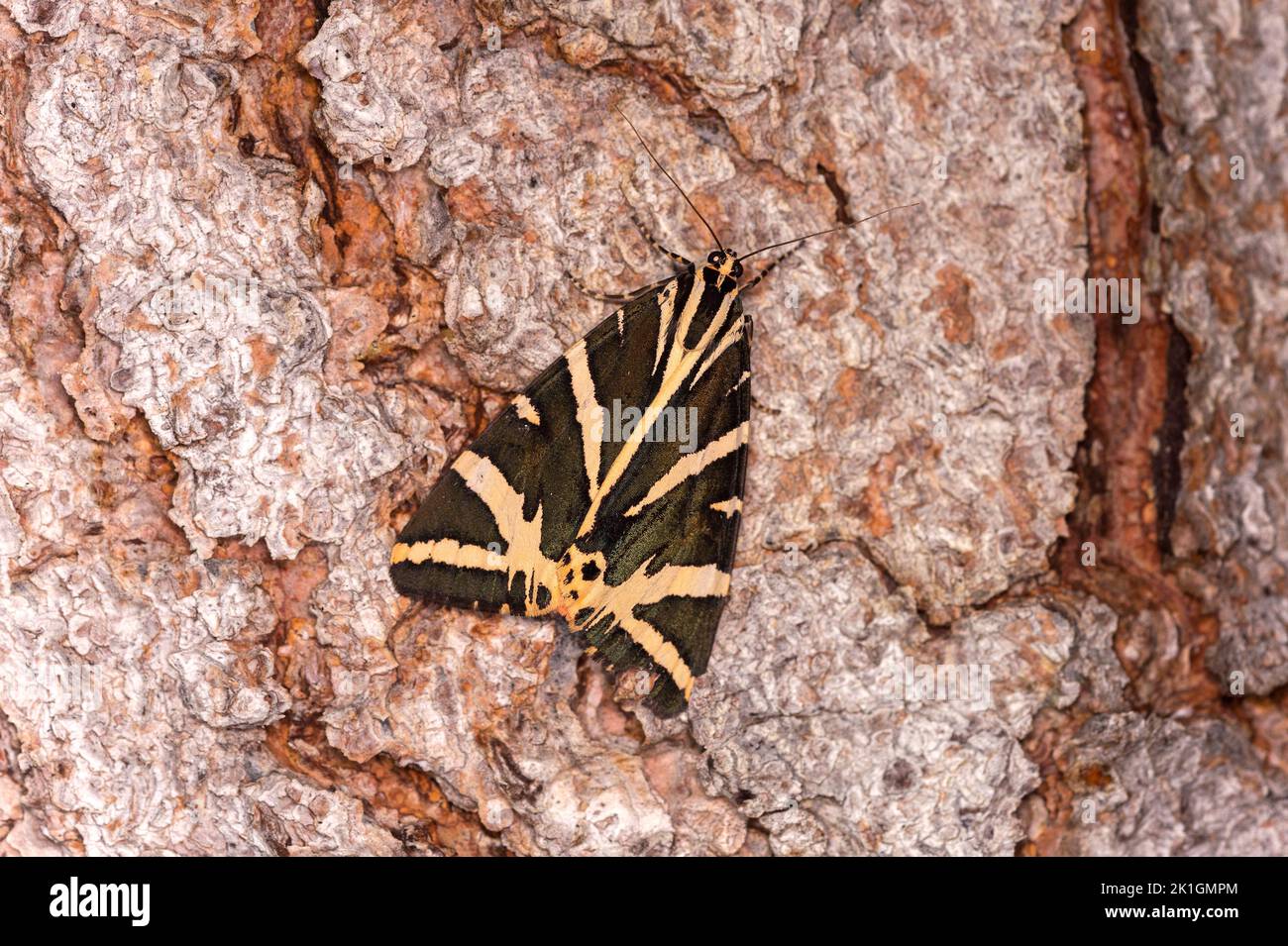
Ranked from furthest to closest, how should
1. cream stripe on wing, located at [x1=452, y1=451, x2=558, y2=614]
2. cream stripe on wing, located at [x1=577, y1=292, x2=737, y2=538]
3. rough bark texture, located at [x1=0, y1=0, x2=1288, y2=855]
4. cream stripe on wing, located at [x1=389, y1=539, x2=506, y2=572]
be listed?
1. cream stripe on wing, located at [x1=577, y1=292, x2=737, y2=538]
2. cream stripe on wing, located at [x1=452, y1=451, x2=558, y2=614]
3. cream stripe on wing, located at [x1=389, y1=539, x2=506, y2=572]
4. rough bark texture, located at [x1=0, y1=0, x2=1288, y2=855]

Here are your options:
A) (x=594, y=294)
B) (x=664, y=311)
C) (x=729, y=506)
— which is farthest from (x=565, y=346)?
(x=729, y=506)

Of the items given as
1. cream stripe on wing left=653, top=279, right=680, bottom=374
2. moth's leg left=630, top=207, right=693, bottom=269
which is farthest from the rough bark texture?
cream stripe on wing left=653, top=279, right=680, bottom=374

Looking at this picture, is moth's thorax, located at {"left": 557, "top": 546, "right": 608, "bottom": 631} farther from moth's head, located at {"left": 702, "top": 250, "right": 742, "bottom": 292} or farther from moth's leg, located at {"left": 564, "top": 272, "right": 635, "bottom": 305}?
moth's head, located at {"left": 702, "top": 250, "right": 742, "bottom": 292}

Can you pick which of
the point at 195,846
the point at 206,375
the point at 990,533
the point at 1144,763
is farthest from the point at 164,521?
the point at 1144,763

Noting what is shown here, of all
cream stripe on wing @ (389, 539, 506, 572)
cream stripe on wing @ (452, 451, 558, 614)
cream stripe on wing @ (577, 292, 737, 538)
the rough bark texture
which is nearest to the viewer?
the rough bark texture

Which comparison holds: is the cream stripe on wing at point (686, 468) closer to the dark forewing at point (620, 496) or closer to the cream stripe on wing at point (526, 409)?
the dark forewing at point (620, 496)

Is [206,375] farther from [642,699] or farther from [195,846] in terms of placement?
[642,699]
